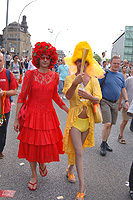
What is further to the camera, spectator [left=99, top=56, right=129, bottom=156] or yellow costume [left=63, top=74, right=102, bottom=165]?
spectator [left=99, top=56, right=129, bottom=156]

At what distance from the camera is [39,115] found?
132 inches

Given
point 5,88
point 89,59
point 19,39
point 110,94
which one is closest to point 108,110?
point 110,94

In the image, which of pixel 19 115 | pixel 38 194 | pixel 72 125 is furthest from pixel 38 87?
pixel 38 194

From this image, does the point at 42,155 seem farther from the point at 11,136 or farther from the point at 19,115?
the point at 11,136

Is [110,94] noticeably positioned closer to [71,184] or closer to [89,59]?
[89,59]

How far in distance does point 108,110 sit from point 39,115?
2034 millimetres

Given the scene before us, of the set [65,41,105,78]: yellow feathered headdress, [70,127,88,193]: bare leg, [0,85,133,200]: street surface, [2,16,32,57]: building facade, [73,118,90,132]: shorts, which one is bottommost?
[0,85,133,200]: street surface

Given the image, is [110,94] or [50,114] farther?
[110,94]

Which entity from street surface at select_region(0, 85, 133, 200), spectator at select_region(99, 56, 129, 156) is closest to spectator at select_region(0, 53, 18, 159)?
street surface at select_region(0, 85, 133, 200)

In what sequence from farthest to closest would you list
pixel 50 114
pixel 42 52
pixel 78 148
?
1. pixel 50 114
2. pixel 42 52
3. pixel 78 148

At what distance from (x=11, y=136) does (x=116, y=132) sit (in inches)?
117

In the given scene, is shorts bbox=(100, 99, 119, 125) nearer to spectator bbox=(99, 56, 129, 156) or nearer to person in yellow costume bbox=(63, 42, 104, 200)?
spectator bbox=(99, 56, 129, 156)

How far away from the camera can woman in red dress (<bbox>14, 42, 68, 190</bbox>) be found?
3324 mm

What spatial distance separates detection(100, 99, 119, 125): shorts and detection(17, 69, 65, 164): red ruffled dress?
1789 millimetres
